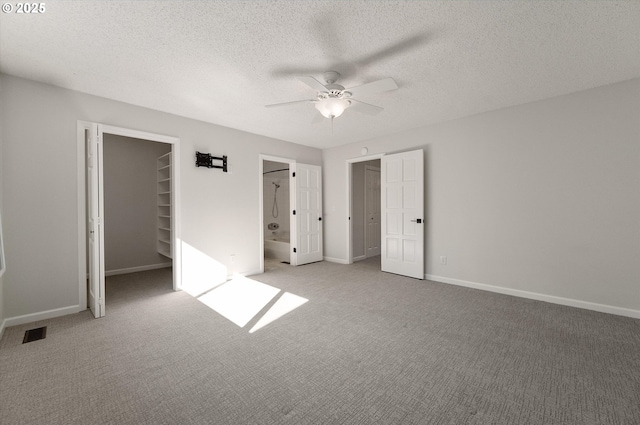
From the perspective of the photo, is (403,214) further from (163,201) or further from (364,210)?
(163,201)

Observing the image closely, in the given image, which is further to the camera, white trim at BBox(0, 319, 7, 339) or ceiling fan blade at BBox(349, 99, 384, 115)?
ceiling fan blade at BBox(349, 99, 384, 115)

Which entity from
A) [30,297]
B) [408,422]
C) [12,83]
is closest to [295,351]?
[408,422]

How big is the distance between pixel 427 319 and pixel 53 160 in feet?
14.5

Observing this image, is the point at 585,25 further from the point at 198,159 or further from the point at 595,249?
the point at 198,159

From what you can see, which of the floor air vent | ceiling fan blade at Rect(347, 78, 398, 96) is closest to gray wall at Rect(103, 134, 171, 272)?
the floor air vent

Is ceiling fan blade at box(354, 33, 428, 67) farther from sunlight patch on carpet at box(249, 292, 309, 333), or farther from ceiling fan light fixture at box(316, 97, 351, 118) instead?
sunlight patch on carpet at box(249, 292, 309, 333)

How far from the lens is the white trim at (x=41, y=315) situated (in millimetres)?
2717

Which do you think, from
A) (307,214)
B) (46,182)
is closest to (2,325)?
(46,182)

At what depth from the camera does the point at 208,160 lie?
4145 millimetres

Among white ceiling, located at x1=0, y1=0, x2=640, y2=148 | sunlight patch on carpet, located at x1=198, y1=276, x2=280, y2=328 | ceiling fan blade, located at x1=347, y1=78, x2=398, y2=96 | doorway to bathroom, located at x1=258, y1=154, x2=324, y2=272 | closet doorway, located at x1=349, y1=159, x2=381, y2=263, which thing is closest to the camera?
white ceiling, located at x1=0, y1=0, x2=640, y2=148

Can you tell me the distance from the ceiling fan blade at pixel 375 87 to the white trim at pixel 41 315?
12.7ft

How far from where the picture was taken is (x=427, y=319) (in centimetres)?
287

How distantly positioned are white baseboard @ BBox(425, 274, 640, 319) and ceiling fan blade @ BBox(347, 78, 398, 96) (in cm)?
313

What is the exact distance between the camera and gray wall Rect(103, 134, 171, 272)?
15.9 feet
